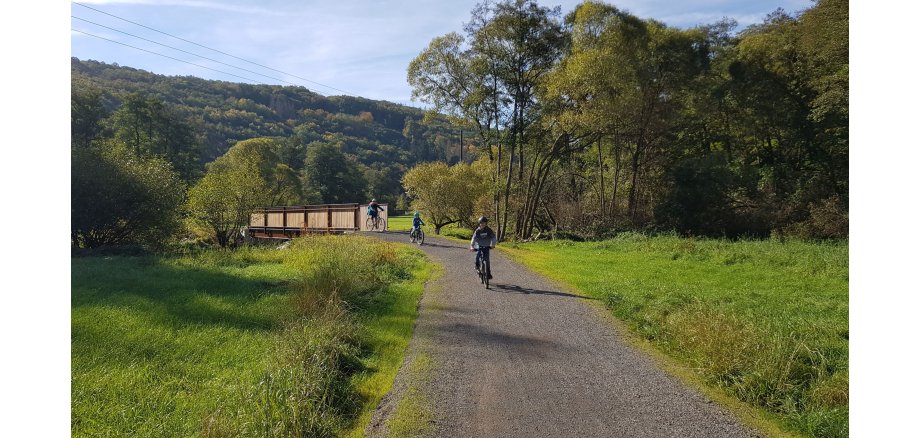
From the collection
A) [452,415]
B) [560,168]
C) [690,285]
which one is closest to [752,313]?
[690,285]

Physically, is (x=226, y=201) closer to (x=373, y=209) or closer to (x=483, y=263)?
(x=373, y=209)

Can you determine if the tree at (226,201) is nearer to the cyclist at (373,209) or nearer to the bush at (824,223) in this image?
the cyclist at (373,209)

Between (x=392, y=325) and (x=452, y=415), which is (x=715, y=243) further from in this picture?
(x=452, y=415)

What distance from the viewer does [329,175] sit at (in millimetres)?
60750

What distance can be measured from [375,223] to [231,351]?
1584 centimetres

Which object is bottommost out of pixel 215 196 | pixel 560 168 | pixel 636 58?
pixel 215 196

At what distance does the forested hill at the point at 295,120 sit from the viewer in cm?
7188

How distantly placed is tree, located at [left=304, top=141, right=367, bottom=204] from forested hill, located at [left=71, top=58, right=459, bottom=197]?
4.08 meters

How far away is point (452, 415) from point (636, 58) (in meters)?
20.9

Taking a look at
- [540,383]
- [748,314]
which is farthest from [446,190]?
[540,383]

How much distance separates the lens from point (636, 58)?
20.9 m

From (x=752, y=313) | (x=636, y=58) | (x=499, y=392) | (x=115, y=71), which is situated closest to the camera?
(x=499, y=392)

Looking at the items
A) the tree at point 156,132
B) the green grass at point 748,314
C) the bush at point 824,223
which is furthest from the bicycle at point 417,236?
the tree at point 156,132

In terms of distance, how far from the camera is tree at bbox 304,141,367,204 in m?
60.2
